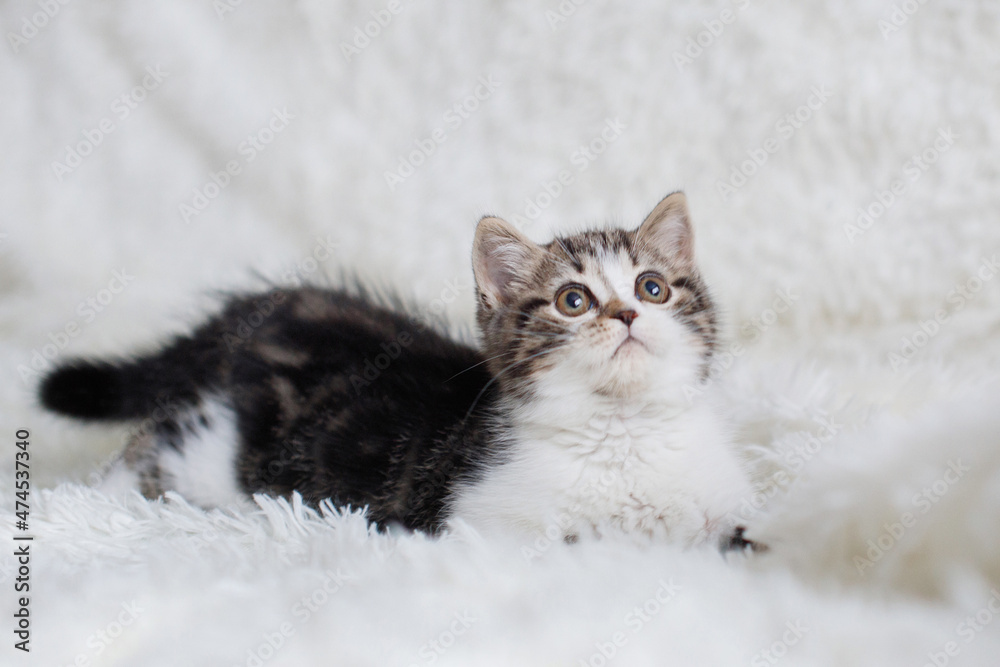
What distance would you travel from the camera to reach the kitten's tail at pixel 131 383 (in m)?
1.52

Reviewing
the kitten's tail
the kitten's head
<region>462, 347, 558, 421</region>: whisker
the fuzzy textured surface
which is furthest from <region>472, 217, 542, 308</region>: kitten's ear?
the kitten's tail

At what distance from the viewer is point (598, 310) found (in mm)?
1112

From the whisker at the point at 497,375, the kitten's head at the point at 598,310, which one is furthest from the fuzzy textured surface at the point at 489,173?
the whisker at the point at 497,375

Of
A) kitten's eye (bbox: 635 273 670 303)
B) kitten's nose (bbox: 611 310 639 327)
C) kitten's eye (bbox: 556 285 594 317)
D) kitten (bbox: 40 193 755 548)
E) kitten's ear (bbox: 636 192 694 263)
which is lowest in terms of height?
kitten (bbox: 40 193 755 548)

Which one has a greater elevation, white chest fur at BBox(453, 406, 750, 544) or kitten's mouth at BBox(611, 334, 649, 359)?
kitten's mouth at BBox(611, 334, 649, 359)

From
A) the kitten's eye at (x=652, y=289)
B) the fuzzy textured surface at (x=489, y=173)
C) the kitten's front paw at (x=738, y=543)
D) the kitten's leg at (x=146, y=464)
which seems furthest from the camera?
the fuzzy textured surface at (x=489, y=173)

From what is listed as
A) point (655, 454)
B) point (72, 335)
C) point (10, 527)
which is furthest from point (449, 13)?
point (10, 527)

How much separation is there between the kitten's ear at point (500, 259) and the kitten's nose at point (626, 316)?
23cm

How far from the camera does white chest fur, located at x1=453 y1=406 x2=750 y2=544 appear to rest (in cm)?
105

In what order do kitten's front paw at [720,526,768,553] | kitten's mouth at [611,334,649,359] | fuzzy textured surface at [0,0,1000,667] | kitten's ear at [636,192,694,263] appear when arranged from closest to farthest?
1. kitten's front paw at [720,526,768,553]
2. kitten's mouth at [611,334,649,359]
3. kitten's ear at [636,192,694,263]
4. fuzzy textured surface at [0,0,1000,667]

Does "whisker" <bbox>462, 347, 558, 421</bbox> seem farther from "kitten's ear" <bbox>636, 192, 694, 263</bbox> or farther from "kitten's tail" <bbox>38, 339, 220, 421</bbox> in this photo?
"kitten's tail" <bbox>38, 339, 220, 421</bbox>

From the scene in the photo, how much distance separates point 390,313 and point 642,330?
2.29ft

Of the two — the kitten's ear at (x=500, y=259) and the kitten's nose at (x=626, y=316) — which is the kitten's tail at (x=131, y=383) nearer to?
the kitten's ear at (x=500, y=259)

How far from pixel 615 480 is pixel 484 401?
274 mm
